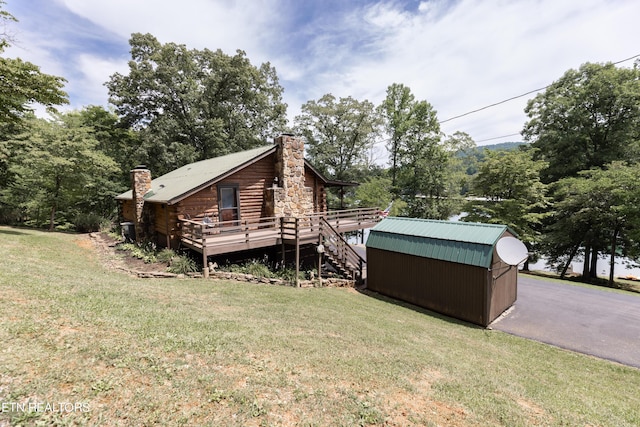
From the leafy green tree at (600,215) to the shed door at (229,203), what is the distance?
2087cm

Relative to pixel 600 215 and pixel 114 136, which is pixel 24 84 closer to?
pixel 114 136

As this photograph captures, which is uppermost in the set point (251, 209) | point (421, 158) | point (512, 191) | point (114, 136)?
point (114, 136)

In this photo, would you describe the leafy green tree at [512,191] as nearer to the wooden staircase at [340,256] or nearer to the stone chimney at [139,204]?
the wooden staircase at [340,256]

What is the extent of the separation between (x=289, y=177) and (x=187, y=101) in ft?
60.1

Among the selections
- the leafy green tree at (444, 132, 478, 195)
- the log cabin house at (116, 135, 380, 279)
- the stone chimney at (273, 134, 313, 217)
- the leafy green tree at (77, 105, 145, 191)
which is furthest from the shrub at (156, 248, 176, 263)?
the leafy green tree at (444, 132, 478, 195)

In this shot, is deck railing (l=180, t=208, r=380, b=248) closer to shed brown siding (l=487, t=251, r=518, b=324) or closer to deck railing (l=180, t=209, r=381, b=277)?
deck railing (l=180, t=209, r=381, b=277)


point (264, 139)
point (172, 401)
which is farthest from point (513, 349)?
point (264, 139)

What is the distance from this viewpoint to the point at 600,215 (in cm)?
1694

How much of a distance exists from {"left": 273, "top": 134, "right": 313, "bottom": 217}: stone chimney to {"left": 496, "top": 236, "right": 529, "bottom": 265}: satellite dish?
32.4ft

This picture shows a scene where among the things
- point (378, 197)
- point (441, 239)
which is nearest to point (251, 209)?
point (441, 239)

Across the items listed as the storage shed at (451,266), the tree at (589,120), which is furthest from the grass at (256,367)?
the tree at (589,120)

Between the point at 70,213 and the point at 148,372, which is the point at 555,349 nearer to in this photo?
the point at 148,372

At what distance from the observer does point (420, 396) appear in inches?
172

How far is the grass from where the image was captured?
10.8 ft
